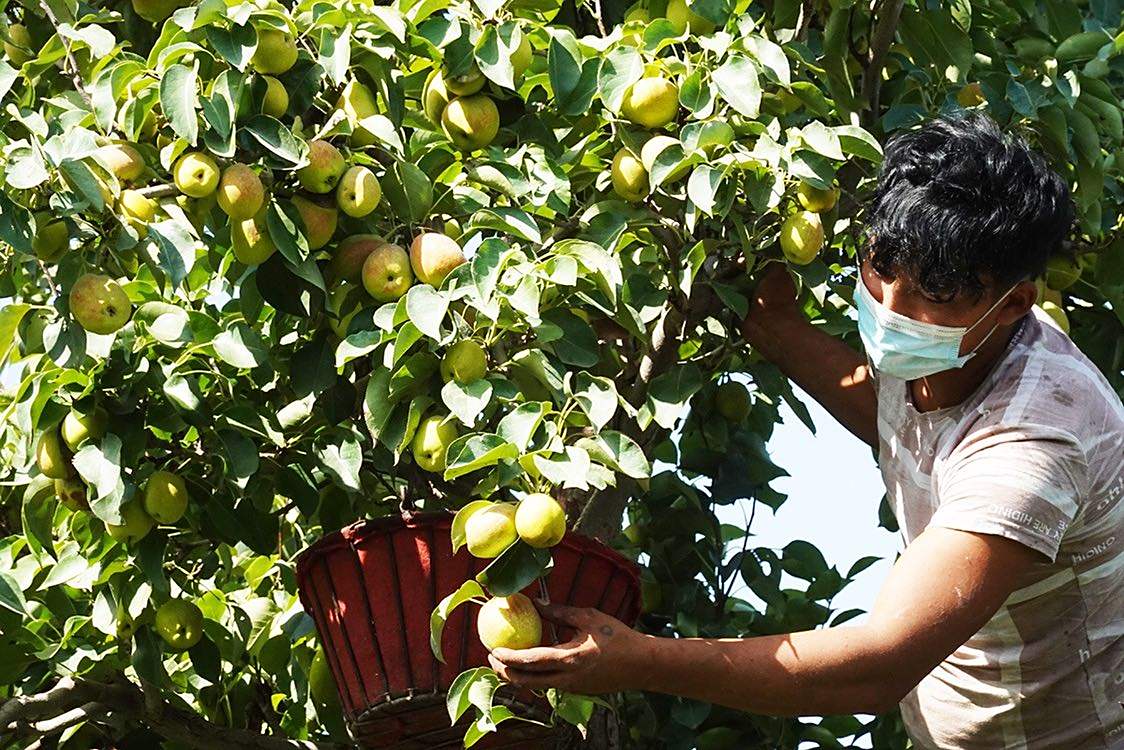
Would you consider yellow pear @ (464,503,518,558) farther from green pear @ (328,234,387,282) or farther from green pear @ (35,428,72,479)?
green pear @ (35,428,72,479)

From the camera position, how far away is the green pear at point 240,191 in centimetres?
198

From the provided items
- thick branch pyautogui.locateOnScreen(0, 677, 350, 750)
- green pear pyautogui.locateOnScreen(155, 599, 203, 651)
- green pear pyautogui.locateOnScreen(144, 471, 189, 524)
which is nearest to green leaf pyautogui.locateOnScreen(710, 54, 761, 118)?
green pear pyautogui.locateOnScreen(144, 471, 189, 524)

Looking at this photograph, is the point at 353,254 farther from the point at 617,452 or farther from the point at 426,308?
the point at 617,452

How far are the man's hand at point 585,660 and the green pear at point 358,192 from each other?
0.52 m

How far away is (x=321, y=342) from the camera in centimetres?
223

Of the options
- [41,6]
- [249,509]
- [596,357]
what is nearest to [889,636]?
[596,357]

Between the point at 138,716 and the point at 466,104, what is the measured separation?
3.53 ft

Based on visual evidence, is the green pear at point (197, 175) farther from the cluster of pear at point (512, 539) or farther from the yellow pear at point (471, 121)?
the cluster of pear at point (512, 539)

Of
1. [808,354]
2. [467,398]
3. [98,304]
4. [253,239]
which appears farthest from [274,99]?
[808,354]

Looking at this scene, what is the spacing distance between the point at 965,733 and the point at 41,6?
5.07ft

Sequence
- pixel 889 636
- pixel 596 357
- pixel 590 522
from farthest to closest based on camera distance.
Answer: pixel 590 522, pixel 596 357, pixel 889 636

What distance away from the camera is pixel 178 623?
2.51 metres

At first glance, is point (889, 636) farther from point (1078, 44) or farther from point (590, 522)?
point (1078, 44)

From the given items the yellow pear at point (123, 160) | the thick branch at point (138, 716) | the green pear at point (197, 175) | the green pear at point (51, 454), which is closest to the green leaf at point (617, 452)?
the green pear at point (197, 175)
